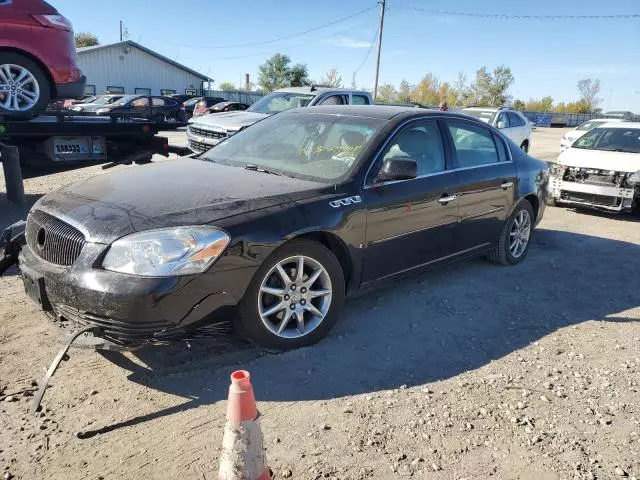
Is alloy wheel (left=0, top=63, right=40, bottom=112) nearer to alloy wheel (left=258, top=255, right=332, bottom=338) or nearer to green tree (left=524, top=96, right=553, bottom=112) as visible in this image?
alloy wheel (left=258, top=255, right=332, bottom=338)

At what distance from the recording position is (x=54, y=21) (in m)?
6.82

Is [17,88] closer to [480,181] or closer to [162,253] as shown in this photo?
[162,253]

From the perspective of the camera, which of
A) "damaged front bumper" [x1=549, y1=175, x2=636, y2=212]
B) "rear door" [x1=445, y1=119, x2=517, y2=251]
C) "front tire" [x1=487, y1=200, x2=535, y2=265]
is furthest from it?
"damaged front bumper" [x1=549, y1=175, x2=636, y2=212]

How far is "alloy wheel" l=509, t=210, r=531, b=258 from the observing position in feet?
19.0

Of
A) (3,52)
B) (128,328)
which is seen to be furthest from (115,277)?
(3,52)

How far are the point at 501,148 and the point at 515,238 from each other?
1.01 metres

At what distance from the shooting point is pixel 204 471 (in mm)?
2494

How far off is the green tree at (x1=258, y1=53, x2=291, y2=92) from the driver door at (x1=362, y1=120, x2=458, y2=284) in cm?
5494

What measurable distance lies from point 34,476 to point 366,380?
1839 millimetres

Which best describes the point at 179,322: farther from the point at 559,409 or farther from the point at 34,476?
the point at 559,409

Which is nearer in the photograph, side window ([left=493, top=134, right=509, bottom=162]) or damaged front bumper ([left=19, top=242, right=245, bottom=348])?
damaged front bumper ([left=19, top=242, right=245, bottom=348])

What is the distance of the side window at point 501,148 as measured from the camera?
18.1 feet

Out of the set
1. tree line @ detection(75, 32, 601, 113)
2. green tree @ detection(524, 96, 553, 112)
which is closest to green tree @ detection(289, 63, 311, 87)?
tree line @ detection(75, 32, 601, 113)

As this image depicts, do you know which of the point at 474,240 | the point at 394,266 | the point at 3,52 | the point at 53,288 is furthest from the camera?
the point at 3,52
